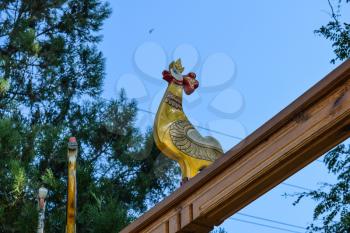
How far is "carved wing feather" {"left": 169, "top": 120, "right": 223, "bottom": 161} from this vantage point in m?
3.62

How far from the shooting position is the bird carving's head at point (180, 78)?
4078mm

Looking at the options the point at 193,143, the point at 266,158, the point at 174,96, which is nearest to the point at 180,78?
the point at 174,96

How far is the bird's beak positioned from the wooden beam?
1175 millimetres

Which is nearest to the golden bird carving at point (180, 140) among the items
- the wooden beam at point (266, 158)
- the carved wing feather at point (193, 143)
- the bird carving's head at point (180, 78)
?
the carved wing feather at point (193, 143)

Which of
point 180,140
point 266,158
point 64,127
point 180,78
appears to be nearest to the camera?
point 266,158

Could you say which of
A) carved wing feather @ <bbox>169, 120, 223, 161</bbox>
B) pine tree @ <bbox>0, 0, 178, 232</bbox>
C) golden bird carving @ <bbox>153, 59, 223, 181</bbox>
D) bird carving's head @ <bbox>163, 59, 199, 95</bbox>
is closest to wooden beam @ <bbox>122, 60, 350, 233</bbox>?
golden bird carving @ <bbox>153, 59, 223, 181</bbox>

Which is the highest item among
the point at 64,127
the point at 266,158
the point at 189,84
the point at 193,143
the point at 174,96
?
the point at 64,127

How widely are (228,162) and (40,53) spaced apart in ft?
33.6

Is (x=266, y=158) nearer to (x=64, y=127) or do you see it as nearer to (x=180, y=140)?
(x=180, y=140)

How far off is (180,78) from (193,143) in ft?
1.82

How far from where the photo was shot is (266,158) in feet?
8.72

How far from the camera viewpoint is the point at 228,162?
2807 millimetres

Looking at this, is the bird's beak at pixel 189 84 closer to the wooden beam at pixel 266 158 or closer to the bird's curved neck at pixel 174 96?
the bird's curved neck at pixel 174 96

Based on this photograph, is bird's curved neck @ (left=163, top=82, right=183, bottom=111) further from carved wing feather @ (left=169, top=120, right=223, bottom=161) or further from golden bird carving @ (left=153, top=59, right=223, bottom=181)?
carved wing feather @ (left=169, top=120, right=223, bottom=161)
